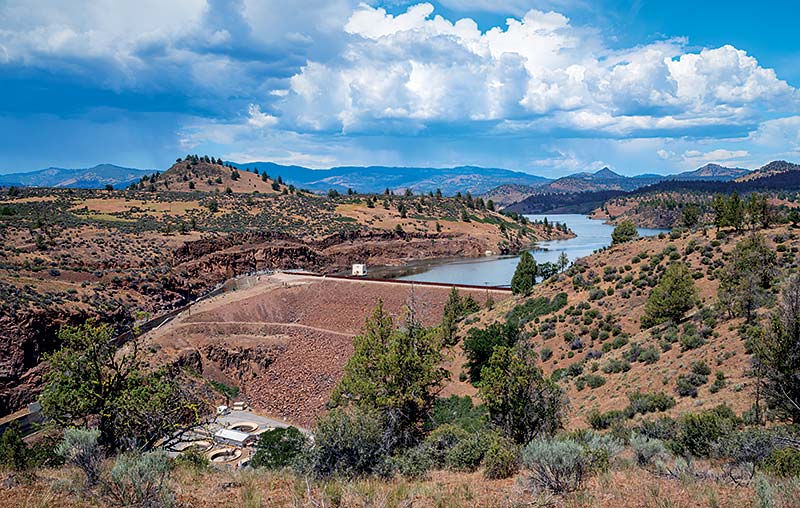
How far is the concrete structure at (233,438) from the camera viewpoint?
2495 cm

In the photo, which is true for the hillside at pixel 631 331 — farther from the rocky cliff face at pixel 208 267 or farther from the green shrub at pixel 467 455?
the rocky cliff face at pixel 208 267

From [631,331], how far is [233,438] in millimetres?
22021

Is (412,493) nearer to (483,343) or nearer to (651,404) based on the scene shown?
(651,404)

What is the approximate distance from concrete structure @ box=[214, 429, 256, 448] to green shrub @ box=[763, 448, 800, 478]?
2289 cm

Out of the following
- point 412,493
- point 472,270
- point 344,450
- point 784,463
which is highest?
point 412,493

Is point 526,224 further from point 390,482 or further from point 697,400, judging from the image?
point 390,482

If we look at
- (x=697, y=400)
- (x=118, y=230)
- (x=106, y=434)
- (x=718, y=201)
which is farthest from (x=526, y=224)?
(x=106, y=434)

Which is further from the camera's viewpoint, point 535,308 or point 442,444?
point 535,308

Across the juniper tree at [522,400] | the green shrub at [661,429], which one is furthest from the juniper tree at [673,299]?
the juniper tree at [522,400]

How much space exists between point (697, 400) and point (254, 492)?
15.0 meters

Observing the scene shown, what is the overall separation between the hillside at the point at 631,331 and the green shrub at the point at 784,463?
6.72m

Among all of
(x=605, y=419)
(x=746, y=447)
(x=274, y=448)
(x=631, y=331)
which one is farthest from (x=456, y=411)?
(x=746, y=447)

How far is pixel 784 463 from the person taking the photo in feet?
26.1

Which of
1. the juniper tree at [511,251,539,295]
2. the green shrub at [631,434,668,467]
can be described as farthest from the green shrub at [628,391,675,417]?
the juniper tree at [511,251,539,295]
